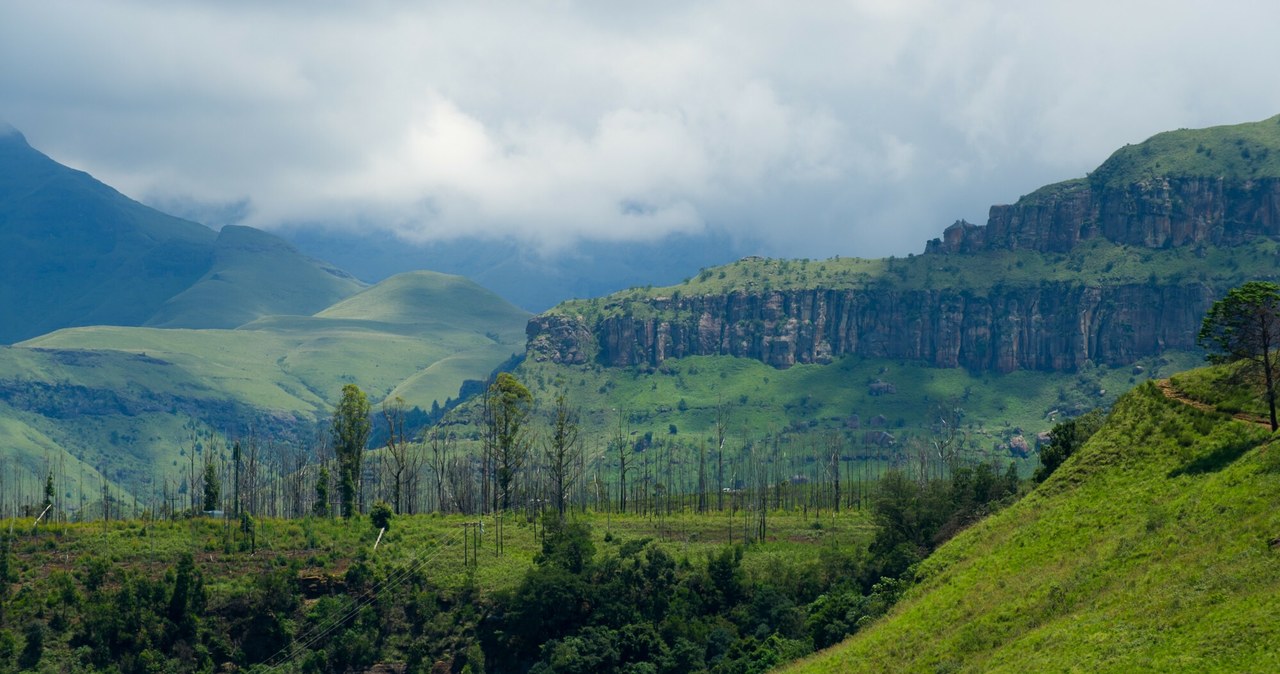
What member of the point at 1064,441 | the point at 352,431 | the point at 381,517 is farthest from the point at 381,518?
the point at 1064,441

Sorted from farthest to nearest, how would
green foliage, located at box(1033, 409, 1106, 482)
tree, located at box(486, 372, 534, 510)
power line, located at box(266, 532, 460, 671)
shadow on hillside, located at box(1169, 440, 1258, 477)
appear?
tree, located at box(486, 372, 534, 510), power line, located at box(266, 532, 460, 671), green foliage, located at box(1033, 409, 1106, 482), shadow on hillside, located at box(1169, 440, 1258, 477)

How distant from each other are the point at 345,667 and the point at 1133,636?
78.2 m

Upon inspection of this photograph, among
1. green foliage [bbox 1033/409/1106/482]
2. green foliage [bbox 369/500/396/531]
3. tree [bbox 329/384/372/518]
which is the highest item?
tree [bbox 329/384/372/518]

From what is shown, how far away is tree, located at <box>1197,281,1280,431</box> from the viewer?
82688mm

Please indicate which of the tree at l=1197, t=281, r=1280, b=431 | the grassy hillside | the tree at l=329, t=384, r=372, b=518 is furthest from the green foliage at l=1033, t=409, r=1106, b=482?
the tree at l=329, t=384, r=372, b=518

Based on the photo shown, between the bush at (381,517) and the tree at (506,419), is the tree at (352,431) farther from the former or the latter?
the tree at (506,419)

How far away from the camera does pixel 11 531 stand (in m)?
126

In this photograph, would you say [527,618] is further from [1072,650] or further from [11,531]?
[1072,650]

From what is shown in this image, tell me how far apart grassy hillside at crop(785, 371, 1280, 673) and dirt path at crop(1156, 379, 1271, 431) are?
0.66m

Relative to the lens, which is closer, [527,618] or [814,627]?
[814,627]

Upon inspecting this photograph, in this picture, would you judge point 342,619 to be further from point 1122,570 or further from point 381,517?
point 1122,570

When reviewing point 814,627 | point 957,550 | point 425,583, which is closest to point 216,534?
point 425,583

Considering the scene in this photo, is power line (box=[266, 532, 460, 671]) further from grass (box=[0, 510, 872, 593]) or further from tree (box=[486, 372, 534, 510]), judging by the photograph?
tree (box=[486, 372, 534, 510])

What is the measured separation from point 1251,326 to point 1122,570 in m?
21.7
